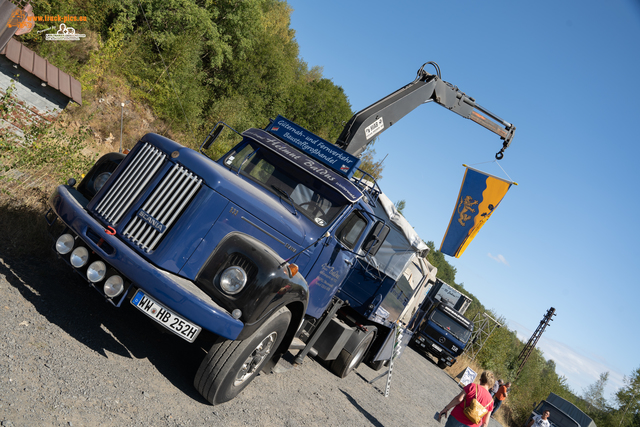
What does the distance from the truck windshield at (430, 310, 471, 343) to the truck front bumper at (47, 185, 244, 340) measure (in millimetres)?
18985

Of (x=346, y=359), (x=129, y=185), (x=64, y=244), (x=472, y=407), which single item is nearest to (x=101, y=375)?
(x=64, y=244)

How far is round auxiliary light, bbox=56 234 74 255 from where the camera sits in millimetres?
4312

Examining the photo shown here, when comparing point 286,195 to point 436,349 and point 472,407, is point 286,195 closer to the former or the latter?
point 472,407

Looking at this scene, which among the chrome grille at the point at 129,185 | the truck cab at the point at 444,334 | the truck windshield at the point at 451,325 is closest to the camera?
the chrome grille at the point at 129,185

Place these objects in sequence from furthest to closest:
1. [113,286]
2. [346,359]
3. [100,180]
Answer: [346,359], [100,180], [113,286]

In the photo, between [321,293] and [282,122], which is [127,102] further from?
[321,293]

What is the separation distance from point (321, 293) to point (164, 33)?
21.8m

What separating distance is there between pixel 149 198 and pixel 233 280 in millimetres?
1254

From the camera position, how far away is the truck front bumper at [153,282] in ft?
12.5

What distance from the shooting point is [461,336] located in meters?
21.1

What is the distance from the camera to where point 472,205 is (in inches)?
451

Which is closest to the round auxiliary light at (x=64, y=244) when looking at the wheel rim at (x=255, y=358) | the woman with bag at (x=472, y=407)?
the wheel rim at (x=255, y=358)

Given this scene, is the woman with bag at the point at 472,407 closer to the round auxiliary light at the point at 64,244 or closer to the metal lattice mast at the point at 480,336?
the round auxiliary light at the point at 64,244

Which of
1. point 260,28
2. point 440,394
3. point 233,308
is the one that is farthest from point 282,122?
point 260,28
